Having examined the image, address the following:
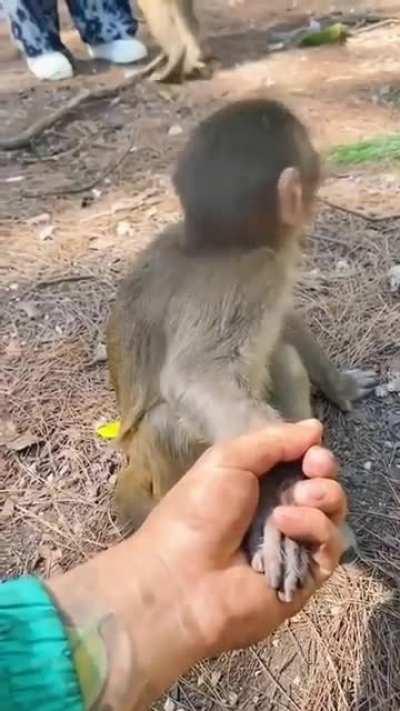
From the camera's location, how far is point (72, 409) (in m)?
2.80

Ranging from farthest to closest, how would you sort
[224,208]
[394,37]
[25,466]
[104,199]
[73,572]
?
1. [394,37]
2. [104,199]
3. [25,466]
4. [224,208]
5. [73,572]

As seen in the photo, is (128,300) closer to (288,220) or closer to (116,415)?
(288,220)

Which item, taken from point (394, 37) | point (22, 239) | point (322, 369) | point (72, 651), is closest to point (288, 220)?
point (322, 369)

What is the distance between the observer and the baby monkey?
2.13 meters

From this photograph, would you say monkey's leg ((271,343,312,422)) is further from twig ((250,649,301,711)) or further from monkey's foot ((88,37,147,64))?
monkey's foot ((88,37,147,64))

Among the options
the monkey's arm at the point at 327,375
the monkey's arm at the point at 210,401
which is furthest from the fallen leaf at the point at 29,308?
the monkey's arm at the point at 210,401

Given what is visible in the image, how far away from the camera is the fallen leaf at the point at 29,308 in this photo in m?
3.18

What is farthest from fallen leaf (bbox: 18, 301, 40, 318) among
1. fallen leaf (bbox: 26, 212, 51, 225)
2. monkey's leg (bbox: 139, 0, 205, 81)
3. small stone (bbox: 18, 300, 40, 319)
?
monkey's leg (bbox: 139, 0, 205, 81)

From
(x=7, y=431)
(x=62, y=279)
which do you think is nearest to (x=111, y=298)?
(x=62, y=279)

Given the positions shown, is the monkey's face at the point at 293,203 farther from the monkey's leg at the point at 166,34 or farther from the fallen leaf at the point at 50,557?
the monkey's leg at the point at 166,34

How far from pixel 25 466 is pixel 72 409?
218 millimetres

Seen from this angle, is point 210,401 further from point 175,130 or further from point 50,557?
point 175,130

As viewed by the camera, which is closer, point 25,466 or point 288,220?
point 288,220

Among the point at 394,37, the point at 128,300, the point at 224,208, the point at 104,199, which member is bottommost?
the point at 394,37
